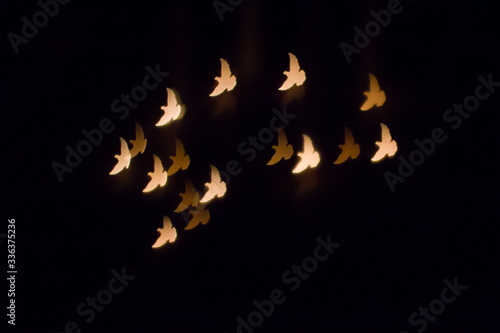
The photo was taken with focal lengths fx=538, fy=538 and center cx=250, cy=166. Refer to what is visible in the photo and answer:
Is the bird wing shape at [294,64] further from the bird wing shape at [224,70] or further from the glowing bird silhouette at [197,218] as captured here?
the glowing bird silhouette at [197,218]

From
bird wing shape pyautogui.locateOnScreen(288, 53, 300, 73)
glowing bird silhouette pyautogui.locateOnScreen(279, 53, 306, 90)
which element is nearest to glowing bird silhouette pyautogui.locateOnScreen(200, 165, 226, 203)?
glowing bird silhouette pyautogui.locateOnScreen(279, 53, 306, 90)

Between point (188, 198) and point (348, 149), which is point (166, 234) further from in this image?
point (348, 149)

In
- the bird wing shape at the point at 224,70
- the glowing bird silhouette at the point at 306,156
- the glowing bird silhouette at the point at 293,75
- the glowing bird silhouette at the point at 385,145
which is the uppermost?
the bird wing shape at the point at 224,70

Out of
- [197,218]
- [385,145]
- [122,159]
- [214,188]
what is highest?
[122,159]

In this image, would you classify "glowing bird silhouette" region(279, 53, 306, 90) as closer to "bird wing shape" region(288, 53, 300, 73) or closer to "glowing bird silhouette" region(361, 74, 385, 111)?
"bird wing shape" region(288, 53, 300, 73)

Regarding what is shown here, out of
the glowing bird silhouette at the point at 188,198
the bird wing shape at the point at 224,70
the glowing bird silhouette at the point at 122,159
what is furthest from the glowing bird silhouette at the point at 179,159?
the bird wing shape at the point at 224,70

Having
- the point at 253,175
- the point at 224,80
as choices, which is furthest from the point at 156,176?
the point at 224,80
